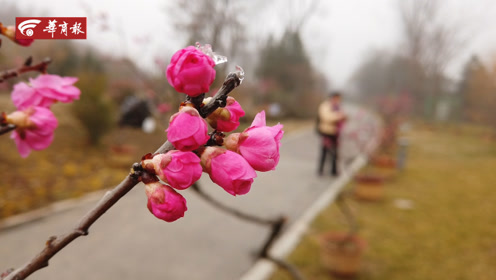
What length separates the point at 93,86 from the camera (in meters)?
9.33

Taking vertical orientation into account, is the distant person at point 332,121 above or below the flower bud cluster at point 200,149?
below

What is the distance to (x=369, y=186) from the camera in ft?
23.1

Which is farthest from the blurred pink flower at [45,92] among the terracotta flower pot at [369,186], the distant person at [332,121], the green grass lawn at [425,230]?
the distant person at [332,121]

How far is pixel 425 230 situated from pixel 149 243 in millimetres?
4118

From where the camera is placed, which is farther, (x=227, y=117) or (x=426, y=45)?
(x=426, y=45)

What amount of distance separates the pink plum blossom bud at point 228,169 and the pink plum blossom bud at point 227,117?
0.12 ft

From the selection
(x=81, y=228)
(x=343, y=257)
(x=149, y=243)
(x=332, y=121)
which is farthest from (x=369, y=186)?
(x=81, y=228)

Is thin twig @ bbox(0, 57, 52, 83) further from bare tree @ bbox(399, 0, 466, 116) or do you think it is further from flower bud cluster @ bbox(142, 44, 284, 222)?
bare tree @ bbox(399, 0, 466, 116)

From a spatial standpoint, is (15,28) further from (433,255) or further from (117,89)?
(117,89)

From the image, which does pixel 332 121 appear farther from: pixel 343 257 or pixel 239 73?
pixel 239 73

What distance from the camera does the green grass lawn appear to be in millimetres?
4395

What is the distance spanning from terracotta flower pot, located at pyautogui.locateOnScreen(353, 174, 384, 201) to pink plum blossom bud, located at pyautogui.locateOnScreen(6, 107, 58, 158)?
6.79 meters

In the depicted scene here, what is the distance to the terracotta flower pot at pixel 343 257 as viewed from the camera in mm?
4113

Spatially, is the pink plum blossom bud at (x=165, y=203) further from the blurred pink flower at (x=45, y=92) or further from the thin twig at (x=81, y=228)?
the blurred pink flower at (x=45, y=92)
